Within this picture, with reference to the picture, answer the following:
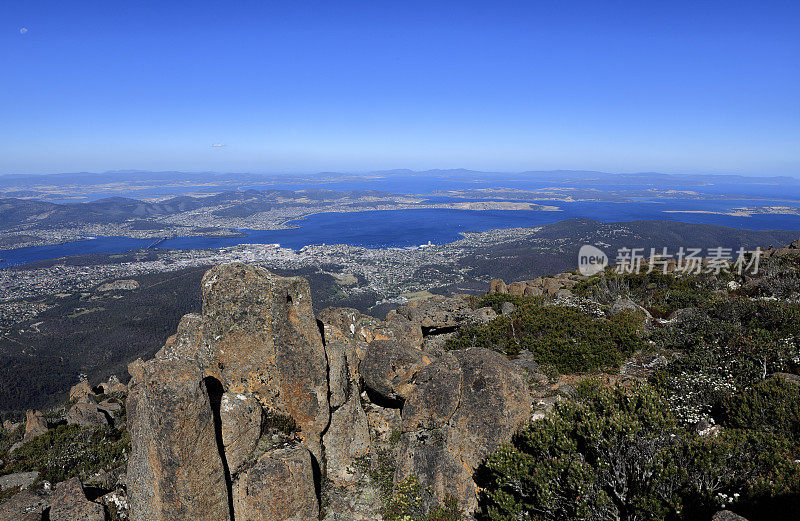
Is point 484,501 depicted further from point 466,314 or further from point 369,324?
point 466,314

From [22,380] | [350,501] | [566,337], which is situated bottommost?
[22,380]

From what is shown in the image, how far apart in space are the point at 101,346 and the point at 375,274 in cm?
8051

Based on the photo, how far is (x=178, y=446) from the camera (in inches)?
294

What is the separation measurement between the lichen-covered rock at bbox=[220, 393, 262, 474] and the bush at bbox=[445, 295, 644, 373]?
1063 centimetres

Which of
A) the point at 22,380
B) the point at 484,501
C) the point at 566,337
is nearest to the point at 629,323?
the point at 566,337

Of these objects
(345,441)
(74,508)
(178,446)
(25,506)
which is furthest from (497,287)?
(25,506)

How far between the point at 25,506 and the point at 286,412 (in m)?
7.75

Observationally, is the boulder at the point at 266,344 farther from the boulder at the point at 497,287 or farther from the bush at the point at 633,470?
the boulder at the point at 497,287

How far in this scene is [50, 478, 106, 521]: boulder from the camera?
931 cm

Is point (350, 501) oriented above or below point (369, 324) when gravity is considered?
below

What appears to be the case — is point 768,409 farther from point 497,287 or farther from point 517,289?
point 517,289

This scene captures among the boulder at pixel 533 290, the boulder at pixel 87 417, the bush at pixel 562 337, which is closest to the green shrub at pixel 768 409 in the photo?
the bush at pixel 562 337

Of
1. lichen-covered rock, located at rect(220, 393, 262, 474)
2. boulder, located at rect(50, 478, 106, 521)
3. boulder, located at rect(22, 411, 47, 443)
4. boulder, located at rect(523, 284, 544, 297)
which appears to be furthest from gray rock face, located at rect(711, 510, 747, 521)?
boulder, located at rect(22, 411, 47, 443)

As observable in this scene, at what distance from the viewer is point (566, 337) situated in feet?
54.7
